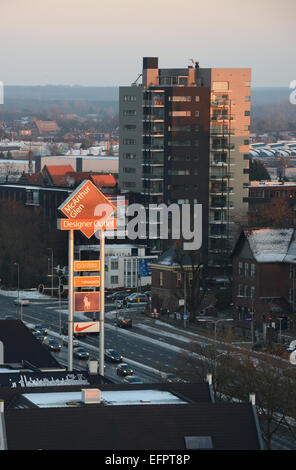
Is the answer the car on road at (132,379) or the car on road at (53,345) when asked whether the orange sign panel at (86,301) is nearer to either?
the car on road at (132,379)

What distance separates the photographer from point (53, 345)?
84.9 metres

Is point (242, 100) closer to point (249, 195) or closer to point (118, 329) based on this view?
point (249, 195)

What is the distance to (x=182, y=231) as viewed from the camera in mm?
122000

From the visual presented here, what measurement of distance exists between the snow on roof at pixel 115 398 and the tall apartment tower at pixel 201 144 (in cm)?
7527

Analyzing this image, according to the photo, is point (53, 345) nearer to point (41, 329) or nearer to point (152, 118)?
point (41, 329)

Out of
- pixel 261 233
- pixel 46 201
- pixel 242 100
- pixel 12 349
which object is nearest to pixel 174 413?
Result: pixel 12 349

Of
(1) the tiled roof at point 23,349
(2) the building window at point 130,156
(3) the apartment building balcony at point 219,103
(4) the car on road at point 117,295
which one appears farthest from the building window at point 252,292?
(2) the building window at point 130,156

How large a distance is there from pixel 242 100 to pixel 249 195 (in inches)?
435

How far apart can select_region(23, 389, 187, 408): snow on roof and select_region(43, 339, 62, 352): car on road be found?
38359 mm

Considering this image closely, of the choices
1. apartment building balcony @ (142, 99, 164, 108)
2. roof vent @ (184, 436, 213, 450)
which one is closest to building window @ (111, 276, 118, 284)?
apartment building balcony @ (142, 99, 164, 108)

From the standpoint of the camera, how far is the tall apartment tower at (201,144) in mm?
124125

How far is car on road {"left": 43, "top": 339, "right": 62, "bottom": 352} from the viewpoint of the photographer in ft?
277

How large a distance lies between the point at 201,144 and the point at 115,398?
81.1 meters

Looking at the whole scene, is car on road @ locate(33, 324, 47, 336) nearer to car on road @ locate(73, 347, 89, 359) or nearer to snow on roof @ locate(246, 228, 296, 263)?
car on road @ locate(73, 347, 89, 359)
